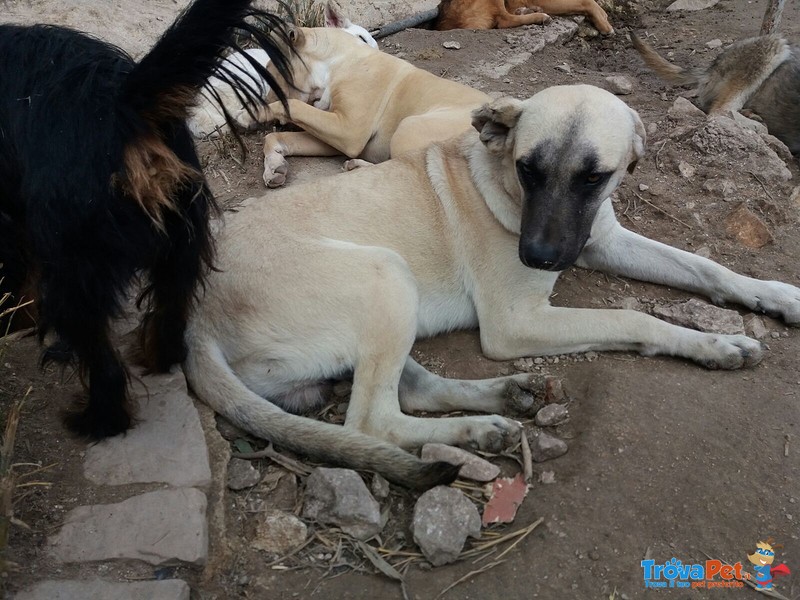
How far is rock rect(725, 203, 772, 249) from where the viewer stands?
4.66 m

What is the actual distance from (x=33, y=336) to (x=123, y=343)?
0.42 m

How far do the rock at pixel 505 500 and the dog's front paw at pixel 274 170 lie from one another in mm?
3328

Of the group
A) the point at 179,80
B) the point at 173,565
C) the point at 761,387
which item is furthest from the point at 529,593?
the point at 179,80

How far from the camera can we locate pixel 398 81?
20.7 ft

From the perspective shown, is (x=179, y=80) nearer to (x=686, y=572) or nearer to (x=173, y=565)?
(x=173, y=565)

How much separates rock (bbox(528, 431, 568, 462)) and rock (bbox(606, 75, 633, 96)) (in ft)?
16.1

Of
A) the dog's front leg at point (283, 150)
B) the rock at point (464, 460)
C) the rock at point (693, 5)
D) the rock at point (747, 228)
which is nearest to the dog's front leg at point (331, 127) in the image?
the dog's front leg at point (283, 150)

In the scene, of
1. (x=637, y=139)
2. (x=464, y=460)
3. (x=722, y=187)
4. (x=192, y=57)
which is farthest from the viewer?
(x=722, y=187)

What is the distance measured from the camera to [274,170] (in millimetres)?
5656

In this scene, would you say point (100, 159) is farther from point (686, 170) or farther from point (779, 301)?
point (686, 170)

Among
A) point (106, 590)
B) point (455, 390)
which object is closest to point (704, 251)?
point (455, 390)

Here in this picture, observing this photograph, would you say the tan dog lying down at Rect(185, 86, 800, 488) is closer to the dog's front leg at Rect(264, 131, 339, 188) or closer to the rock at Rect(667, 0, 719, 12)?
the dog's front leg at Rect(264, 131, 339, 188)

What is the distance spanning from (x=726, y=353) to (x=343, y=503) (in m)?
2.01

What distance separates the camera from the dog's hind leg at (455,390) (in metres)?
3.47
